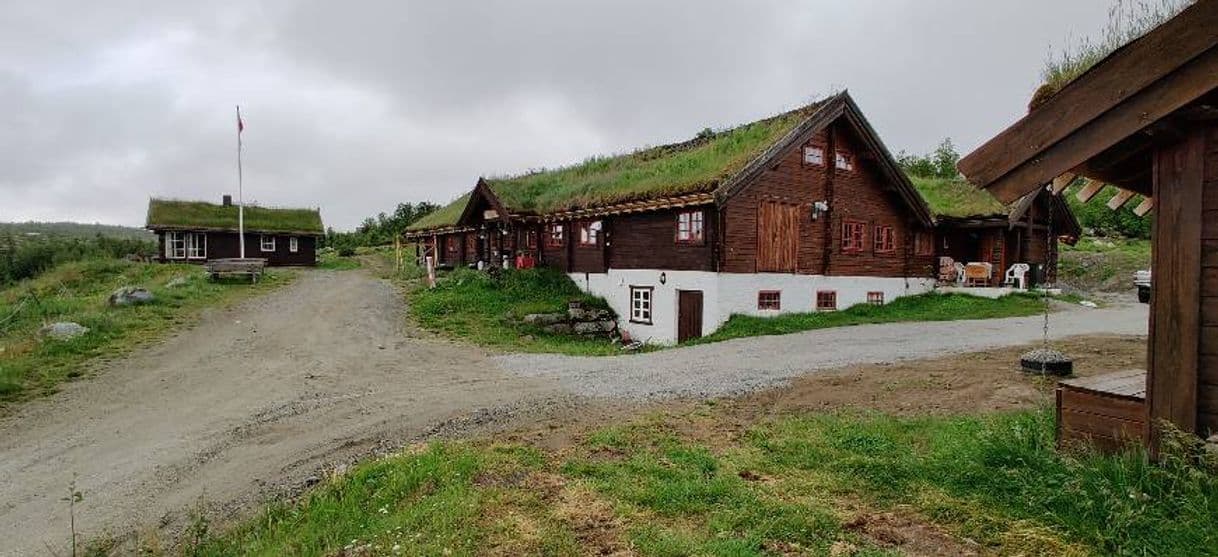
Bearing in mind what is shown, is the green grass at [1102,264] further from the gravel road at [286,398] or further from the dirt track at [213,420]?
the dirt track at [213,420]

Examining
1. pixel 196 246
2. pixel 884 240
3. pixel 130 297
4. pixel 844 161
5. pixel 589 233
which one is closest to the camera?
pixel 130 297

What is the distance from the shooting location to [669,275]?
797 inches

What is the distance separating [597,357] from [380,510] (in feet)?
32.8

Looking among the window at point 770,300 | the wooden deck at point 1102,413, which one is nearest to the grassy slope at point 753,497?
the wooden deck at point 1102,413

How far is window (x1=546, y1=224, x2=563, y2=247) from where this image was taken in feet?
83.7

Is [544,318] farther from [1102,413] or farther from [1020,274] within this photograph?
[1020,274]

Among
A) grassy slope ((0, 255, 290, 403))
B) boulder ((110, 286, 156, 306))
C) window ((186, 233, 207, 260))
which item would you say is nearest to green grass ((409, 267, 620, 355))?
grassy slope ((0, 255, 290, 403))

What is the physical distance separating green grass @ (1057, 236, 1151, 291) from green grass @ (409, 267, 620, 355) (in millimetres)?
23861

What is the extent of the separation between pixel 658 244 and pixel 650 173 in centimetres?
370

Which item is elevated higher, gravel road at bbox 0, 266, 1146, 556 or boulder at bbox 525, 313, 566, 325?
boulder at bbox 525, 313, 566, 325

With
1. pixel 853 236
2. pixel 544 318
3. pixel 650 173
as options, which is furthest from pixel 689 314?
pixel 853 236

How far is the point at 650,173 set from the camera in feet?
76.0

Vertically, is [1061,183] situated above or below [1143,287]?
above

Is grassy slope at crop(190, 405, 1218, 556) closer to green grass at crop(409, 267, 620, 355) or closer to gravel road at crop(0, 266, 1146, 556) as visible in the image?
gravel road at crop(0, 266, 1146, 556)
